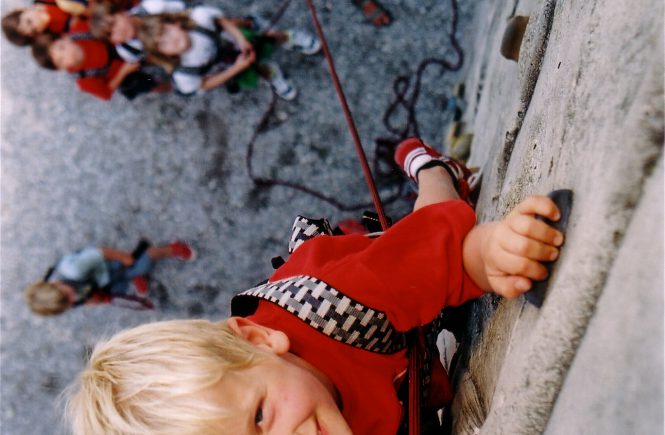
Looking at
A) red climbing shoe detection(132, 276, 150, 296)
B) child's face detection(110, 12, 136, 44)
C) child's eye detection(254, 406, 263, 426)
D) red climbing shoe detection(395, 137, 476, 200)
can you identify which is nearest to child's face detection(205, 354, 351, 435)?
child's eye detection(254, 406, 263, 426)

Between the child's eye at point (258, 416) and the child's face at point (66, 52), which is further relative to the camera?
the child's face at point (66, 52)

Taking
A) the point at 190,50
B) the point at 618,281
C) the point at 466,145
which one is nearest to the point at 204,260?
the point at 190,50

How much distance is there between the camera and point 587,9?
53 cm

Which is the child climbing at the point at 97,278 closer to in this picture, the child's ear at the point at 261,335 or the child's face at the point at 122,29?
the child's face at the point at 122,29

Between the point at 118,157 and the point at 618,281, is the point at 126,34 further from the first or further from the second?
the point at 618,281

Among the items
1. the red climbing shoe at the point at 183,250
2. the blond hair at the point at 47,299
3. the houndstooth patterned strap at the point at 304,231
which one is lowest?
the blond hair at the point at 47,299

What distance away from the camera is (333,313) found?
728 millimetres

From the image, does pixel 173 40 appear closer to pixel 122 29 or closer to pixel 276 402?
pixel 122 29

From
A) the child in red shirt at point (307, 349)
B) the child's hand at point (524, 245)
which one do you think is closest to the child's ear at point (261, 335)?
the child in red shirt at point (307, 349)

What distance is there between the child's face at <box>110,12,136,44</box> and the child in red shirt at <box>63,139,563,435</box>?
135 centimetres

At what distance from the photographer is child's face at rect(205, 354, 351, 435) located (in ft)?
2.10

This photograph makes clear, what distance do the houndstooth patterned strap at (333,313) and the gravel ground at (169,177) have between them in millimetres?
995

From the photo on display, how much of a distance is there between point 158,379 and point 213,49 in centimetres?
139

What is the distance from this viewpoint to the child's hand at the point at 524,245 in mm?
448
